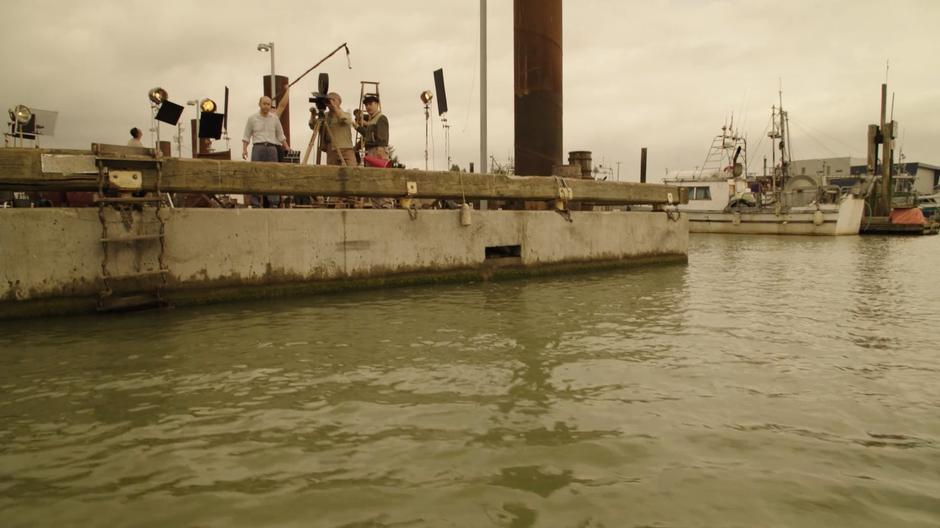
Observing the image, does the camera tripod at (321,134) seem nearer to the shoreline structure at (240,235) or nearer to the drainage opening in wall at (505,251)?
the shoreline structure at (240,235)

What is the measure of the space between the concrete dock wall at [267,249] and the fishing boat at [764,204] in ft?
78.0

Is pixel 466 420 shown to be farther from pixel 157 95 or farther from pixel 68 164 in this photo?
pixel 157 95

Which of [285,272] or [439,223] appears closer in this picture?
[285,272]

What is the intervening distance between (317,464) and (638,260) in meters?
10.3

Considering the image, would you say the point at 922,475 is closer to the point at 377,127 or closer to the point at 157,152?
the point at 157,152

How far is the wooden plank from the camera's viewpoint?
6262 millimetres

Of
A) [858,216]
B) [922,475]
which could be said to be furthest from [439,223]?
[858,216]

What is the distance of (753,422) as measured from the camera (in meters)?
3.54

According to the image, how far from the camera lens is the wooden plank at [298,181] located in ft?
20.5

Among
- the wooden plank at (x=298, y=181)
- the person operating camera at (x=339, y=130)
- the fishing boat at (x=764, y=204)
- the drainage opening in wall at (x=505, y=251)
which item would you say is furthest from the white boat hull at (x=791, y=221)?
the person operating camera at (x=339, y=130)

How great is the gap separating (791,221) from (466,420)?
33755mm

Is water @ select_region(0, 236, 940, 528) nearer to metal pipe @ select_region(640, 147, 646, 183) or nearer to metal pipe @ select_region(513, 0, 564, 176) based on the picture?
metal pipe @ select_region(513, 0, 564, 176)

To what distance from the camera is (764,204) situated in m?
36.4

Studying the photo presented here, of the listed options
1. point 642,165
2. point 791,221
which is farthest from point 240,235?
point 791,221
